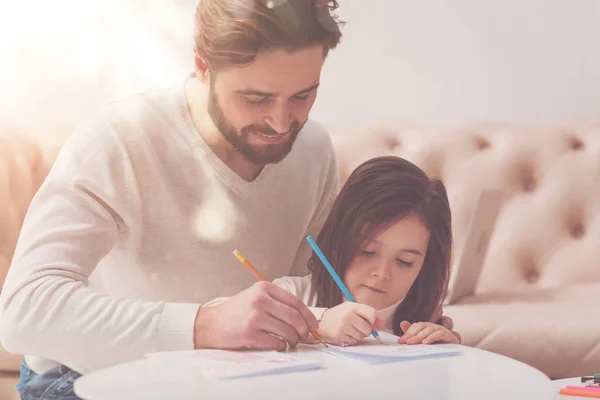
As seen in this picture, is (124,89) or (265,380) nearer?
(265,380)

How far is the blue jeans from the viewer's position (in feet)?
A: 3.13

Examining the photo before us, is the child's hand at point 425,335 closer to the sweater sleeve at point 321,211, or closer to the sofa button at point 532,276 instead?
the sweater sleeve at point 321,211

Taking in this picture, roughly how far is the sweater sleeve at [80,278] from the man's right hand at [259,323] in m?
0.03

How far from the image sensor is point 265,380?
23.9 inches

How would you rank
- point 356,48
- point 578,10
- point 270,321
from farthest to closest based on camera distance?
point 578,10, point 356,48, point 270,321


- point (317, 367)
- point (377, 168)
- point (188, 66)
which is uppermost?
point (188, 66)

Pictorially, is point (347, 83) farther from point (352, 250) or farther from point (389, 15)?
point (352, 250)

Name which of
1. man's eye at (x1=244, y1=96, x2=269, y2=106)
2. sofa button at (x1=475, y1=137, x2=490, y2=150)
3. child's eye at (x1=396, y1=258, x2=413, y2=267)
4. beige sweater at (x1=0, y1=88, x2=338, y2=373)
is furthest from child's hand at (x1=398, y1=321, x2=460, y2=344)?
sofa button at (x1=475, y1=137, x2=490, y2=150)

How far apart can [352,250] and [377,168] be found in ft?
0.44

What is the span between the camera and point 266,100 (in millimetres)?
940

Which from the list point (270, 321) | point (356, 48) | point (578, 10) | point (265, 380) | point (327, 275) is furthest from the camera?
point (578, 10)

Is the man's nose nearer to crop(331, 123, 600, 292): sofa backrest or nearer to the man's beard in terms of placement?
the man's beard

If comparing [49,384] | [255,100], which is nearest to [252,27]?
[255,100]

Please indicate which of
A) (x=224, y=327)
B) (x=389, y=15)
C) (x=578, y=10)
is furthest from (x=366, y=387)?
(x=578, y=10)
